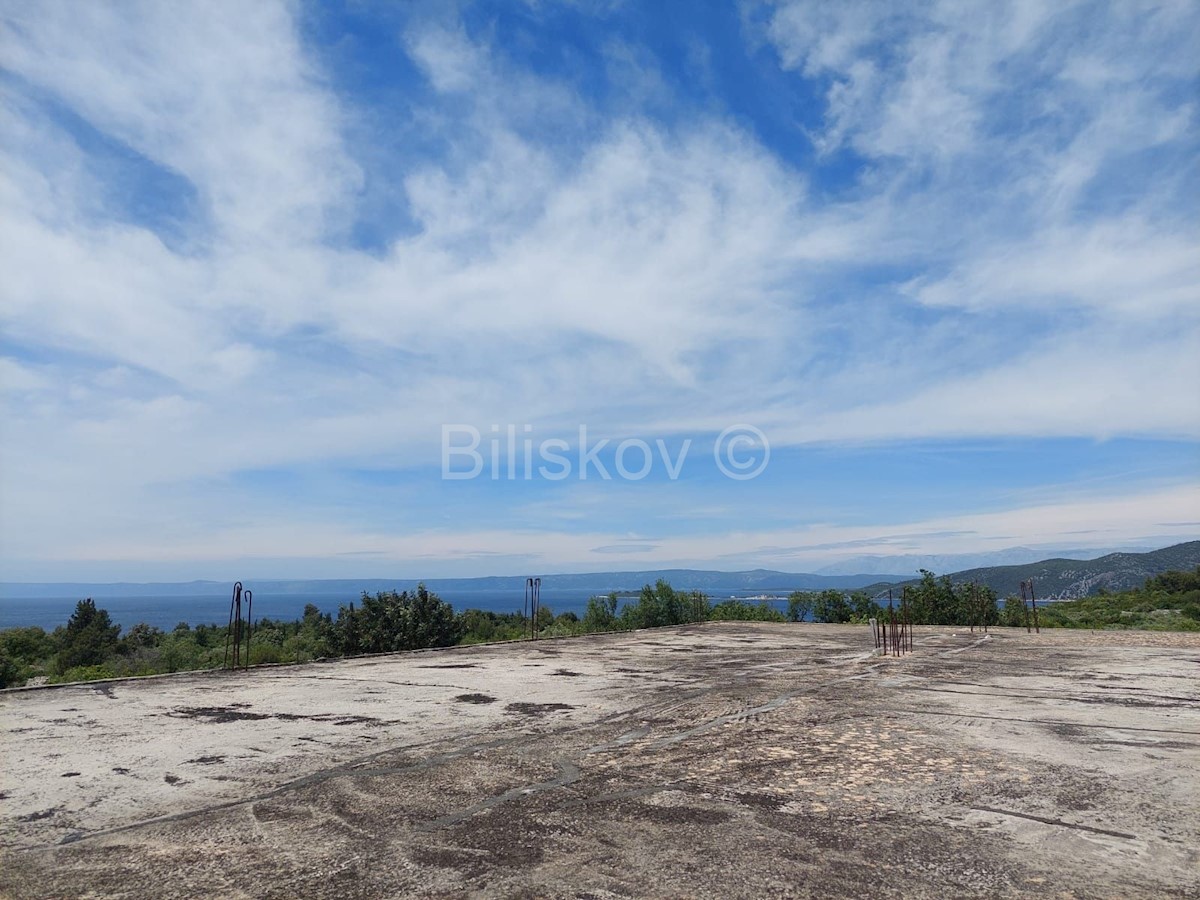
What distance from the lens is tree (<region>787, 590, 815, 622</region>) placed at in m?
31.3

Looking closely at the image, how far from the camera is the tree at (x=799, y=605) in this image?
31283mm

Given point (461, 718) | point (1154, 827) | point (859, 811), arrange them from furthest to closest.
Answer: point (461, 718), point (859, 811), point (1154, 827)

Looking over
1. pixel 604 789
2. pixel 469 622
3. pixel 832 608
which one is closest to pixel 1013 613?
pixel 832 608

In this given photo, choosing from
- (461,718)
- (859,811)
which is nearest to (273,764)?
(461,718)

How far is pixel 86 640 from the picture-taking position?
27.1 metres

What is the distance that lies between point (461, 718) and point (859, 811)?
494cm

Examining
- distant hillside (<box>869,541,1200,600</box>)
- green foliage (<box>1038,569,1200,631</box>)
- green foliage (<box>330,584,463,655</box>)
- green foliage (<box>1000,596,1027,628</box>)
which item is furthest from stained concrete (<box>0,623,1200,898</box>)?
distant hillside (<box>869,541,1200,600</box>)

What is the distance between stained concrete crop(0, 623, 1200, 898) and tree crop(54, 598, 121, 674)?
56.9ft

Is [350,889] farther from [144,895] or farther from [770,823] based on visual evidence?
[770,823]

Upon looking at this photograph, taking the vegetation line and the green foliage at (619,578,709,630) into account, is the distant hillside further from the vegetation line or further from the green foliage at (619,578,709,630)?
the green foliage at (619,578,709,630)

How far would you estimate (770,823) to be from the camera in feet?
16.0

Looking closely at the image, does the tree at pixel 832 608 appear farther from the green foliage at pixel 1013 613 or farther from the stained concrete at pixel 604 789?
the stained concrete at pixel 604 789

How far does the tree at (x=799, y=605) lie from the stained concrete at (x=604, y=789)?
20370 millimetres

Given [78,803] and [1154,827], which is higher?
[78,803]
